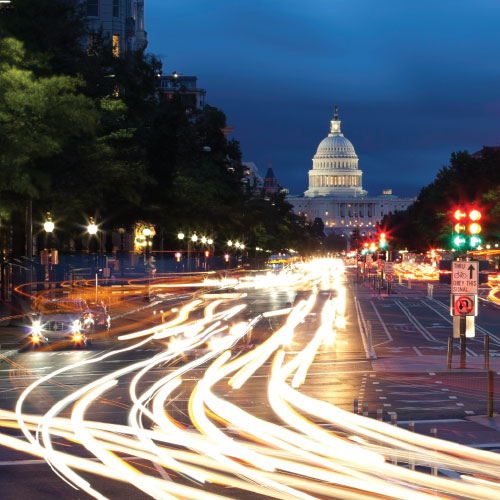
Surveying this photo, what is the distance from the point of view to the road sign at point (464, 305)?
28.2 m

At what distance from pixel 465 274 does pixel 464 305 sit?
89 cm

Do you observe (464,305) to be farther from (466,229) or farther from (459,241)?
(466,229)

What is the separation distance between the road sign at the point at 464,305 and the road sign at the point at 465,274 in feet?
1.06

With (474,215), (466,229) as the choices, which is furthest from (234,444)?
(466,229)

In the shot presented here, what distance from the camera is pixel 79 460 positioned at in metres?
15.3

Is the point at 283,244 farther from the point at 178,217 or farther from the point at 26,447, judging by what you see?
the point at 26,447

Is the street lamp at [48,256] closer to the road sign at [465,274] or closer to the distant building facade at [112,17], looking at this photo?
the road sign at [465,274]

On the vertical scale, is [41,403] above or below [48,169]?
below

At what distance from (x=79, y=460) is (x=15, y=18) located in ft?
136

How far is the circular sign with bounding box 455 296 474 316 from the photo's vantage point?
92.4 ft

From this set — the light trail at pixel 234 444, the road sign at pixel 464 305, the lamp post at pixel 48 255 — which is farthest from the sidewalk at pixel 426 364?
the lamp post at pixel 48 255

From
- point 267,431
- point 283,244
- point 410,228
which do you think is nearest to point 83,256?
point 267,431

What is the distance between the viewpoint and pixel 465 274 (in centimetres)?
2780

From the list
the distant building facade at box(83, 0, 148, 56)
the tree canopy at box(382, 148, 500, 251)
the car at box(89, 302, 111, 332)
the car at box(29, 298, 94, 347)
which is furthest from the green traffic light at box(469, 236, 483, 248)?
the distant building facade at box(83, 0, 148, 56)
